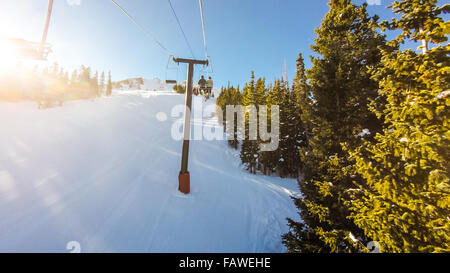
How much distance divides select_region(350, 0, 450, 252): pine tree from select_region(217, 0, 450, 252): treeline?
0.02 metres

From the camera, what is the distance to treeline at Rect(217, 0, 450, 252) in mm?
3504

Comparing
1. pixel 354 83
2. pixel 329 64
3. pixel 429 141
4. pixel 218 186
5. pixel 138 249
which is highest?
pixel 329 64

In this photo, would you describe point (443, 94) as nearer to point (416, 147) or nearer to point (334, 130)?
point (416, 147)

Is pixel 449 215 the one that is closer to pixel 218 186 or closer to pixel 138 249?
pixel 138 249

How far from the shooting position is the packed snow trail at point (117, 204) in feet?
20.6

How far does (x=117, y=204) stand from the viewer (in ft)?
26.3

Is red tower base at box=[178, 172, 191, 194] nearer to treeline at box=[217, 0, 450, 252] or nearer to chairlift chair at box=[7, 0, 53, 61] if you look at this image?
treeline at box=[217, 0, 450, 252]

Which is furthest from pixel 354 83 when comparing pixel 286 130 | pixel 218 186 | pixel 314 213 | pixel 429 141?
pixel 286 130

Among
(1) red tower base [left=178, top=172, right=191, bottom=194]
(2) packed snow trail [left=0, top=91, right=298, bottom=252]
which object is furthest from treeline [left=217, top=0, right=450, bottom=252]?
(1) red tower base [left=178, top=172, right=191, bottom=194]

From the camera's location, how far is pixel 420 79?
3.80 meters

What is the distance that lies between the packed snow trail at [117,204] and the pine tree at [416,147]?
576cm
